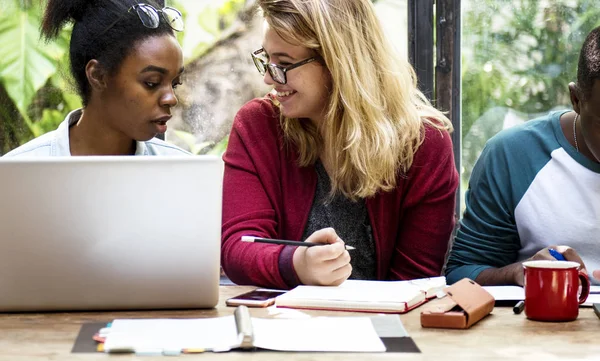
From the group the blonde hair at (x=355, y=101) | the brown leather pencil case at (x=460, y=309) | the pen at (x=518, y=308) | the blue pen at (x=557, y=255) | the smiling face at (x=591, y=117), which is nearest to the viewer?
the brown leather pencil case at (x=460, y=309)

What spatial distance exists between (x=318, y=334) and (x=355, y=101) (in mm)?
926

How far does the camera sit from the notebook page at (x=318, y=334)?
1.27 meters

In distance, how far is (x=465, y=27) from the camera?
2.95m

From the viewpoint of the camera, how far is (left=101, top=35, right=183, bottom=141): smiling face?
234cm

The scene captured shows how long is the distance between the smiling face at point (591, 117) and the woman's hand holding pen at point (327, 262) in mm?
744

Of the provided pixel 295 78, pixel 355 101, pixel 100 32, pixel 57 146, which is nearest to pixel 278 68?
pixel 295 78

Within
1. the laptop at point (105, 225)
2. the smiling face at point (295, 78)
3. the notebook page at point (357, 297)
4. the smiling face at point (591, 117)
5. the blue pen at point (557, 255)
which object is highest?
the smiling face at point (295, 78)

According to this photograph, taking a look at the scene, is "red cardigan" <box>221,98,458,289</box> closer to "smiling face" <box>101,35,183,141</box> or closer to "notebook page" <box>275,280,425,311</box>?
"smiling face" <box>101,35,183,141</box>

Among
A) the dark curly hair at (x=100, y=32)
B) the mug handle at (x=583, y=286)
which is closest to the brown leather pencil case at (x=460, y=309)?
the mug handle at (x=583, y=286)

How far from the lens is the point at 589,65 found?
2.04 metres

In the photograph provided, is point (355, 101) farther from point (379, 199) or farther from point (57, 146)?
point (57, 146)

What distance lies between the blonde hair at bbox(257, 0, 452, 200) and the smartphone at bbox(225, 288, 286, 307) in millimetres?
494

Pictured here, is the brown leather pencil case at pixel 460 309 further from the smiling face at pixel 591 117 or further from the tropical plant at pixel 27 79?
the tropical plant at pixel 27 79

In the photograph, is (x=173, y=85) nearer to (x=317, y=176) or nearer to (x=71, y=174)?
(x=317, y=176)
